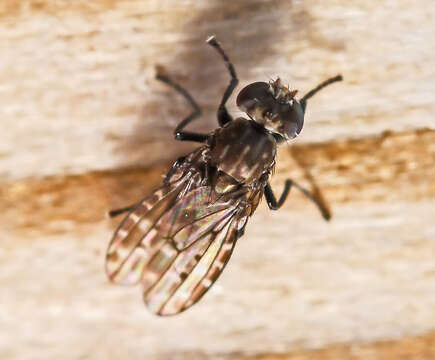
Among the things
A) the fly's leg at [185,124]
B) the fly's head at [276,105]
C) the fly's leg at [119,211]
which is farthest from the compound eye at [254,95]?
the fly's leg at [119,211]

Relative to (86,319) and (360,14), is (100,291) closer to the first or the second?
(86,319)

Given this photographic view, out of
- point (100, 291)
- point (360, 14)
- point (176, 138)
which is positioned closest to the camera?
point (360, 14)

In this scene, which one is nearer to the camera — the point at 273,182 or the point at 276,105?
the point at 276,105

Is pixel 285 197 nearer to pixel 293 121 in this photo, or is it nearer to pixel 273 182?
pixel 273 182

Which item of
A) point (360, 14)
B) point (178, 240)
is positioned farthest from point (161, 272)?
point (360, 14)

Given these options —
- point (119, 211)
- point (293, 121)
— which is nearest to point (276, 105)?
point (293, 121)

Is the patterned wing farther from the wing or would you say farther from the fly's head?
the fly's head

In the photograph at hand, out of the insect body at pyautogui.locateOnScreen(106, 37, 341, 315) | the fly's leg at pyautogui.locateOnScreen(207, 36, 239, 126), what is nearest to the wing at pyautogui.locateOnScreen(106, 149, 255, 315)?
the insect body at pyautogui.locateOnScreen(106, 37, 341, 315)

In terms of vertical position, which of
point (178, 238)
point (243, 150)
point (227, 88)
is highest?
point (227, 88)
